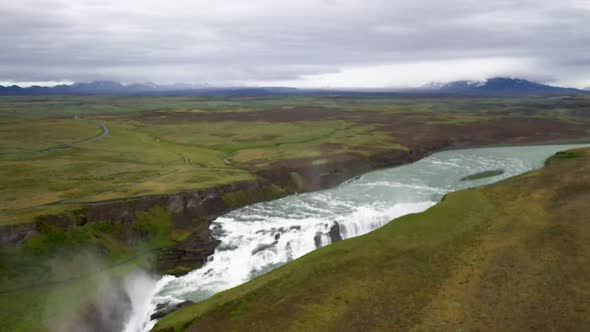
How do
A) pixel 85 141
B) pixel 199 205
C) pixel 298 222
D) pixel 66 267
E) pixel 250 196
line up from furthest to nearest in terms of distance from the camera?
pixel 85 141 → pixel 250 196 → pixel 199 205 → pixel 298 222 → pixel 66 267

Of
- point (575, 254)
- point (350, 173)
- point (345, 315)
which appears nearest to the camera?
point (345, 315)

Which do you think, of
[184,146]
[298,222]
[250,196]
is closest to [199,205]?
[250,196]

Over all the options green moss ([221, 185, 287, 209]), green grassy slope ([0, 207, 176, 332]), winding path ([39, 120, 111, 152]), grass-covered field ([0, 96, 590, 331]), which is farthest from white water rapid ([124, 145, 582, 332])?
winding path ([39, 120, 111, 152])

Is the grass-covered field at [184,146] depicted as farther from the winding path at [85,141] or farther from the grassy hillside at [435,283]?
the grassy hillside at [435,283]

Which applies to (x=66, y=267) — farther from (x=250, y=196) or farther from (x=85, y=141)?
(x=85, y=141)

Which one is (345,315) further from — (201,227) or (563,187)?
(563,187)

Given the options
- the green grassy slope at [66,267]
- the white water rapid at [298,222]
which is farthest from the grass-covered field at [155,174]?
the white water rapid at [298,222]

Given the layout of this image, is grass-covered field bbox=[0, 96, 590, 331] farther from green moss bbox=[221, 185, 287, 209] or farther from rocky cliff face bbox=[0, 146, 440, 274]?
rocky cliff face bbox=[0, 146, 440, 274]

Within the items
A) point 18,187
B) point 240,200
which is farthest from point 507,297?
point 18,187
